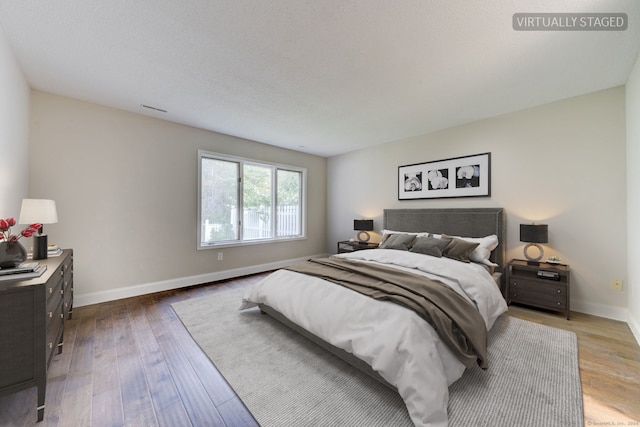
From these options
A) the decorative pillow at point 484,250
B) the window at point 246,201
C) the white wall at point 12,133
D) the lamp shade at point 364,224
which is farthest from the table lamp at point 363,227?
the white wall at point 12,133

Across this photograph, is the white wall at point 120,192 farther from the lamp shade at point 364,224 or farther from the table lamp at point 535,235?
the table lamp at point 535,235

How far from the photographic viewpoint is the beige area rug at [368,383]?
55.6 inches

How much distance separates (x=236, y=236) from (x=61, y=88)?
9.49 ft

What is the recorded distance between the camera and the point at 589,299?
9.29 ft

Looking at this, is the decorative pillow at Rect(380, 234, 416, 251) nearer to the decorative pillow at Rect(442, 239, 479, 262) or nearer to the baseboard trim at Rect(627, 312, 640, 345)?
the decorative pillow at Rect(442, 239, 479, 262)

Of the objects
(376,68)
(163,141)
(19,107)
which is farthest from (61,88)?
(376,68)

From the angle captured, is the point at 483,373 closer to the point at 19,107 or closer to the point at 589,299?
the point at 589,299

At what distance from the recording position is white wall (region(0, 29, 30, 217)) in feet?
6.37

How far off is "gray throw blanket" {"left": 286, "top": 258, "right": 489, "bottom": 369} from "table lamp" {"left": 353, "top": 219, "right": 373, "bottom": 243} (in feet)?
7.40

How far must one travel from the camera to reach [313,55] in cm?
211

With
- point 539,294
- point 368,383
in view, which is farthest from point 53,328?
point 539,294

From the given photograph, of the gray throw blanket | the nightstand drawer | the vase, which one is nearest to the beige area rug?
the gray throw blanket

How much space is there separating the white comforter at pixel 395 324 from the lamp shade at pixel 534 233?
0.83 m

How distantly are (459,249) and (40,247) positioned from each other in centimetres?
432
